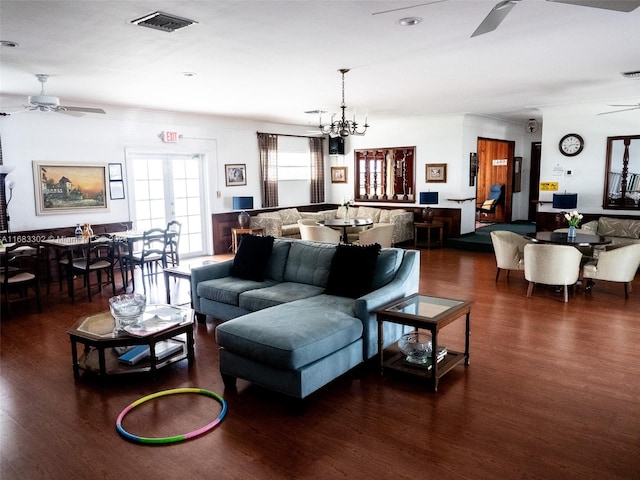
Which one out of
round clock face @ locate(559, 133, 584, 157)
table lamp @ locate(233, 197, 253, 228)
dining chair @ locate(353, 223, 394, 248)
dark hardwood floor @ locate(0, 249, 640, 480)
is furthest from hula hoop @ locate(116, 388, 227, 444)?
round clock face @ locate(559, 133, 584, 157)

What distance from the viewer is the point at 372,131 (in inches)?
468

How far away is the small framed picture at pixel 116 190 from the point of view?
330 inches

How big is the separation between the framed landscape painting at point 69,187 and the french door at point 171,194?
66cm

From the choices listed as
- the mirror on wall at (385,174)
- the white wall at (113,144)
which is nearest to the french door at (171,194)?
the white wall at (113,144)

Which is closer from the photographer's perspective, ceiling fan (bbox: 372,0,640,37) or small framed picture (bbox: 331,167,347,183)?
ceiling fan (bbox: 372,0,640,37)

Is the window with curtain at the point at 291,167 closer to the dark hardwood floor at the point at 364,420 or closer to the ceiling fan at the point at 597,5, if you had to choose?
the dark hardwood floor at the point at 364,420

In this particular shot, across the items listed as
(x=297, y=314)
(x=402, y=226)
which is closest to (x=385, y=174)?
(x=402, y=226)

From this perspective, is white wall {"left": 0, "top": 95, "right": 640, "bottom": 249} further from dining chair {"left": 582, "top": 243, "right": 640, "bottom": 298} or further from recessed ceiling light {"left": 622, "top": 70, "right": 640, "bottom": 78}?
dining chair {"left": 582, "top": 243, "right": 640, "bottom": 298}

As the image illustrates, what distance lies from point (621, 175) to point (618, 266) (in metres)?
3.58

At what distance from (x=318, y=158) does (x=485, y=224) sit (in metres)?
5.13

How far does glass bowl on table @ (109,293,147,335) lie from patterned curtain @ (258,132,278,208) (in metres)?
7.08

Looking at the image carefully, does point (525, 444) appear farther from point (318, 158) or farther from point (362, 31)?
point (318, 158)

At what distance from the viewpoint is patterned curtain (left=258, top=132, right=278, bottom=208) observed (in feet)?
35.6

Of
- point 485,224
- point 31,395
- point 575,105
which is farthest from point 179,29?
point 485,224
